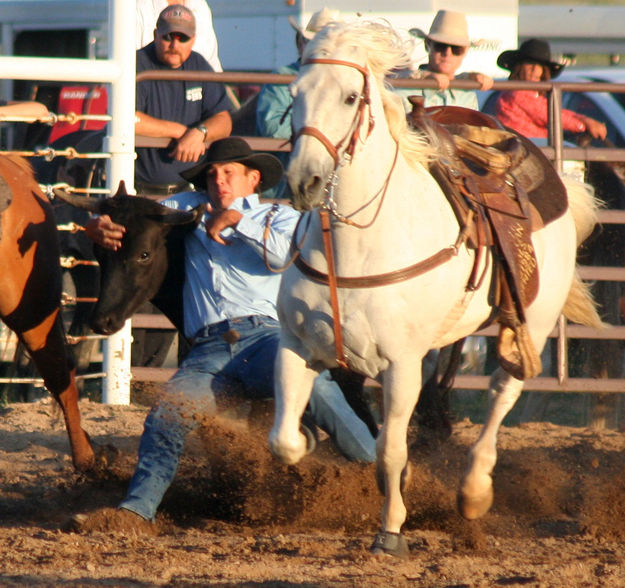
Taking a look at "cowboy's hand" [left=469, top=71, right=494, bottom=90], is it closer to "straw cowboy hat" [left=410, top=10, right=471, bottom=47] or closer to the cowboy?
"straw cowboy hat" [left=410, top=10, right=471, bottom=47]

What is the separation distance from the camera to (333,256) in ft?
14.3

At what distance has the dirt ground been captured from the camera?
4145 millimetres

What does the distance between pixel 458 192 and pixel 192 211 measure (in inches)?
46.8

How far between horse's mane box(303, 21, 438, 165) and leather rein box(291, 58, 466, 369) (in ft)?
0.28

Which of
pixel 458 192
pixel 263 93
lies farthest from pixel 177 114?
pixel 458 192

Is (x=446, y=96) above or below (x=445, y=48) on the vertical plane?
below

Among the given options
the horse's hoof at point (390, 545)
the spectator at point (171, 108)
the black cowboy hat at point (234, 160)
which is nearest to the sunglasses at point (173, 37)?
the spectator at point (171, 108)

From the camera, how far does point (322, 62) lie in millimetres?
4047

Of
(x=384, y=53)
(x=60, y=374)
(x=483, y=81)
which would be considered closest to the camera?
(x=384, y=53)

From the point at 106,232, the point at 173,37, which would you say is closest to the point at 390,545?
the point at 106,232

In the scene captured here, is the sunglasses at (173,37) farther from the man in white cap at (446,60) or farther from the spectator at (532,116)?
the spectator at (532,116)

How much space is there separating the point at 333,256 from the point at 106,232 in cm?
120

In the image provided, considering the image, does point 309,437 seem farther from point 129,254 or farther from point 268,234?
point 129,254

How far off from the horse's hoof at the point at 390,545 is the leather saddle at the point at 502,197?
3.36ft
